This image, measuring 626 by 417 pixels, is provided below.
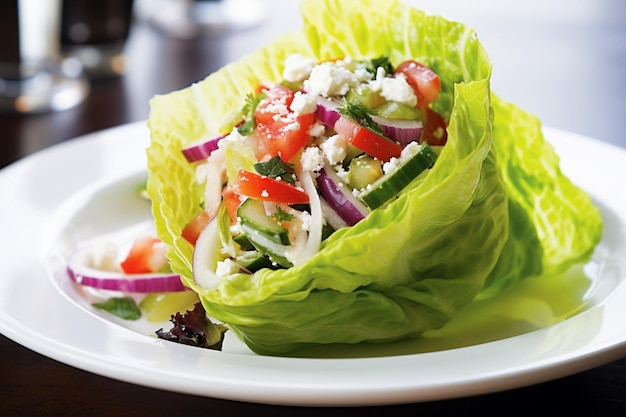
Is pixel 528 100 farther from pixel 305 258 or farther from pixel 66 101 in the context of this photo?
pixel 305 258

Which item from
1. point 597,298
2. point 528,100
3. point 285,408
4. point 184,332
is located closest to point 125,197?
point 184,332

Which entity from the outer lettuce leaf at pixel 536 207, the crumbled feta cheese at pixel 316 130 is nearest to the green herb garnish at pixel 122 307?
the crumbled feta cheese at pixel 316 130

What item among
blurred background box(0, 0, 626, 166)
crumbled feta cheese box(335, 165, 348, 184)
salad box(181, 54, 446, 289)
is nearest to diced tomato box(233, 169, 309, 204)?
salad box(181, 54, 446, 289)

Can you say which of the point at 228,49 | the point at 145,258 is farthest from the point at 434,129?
the point at 228,49

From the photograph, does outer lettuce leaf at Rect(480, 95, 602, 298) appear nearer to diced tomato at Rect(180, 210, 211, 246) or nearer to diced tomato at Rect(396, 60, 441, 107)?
diced tomato at Rect(396, 60, 441, 107)

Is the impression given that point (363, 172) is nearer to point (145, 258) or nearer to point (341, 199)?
point (341, 199)

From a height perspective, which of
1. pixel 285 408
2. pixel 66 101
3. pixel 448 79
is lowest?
pixel 66 101
